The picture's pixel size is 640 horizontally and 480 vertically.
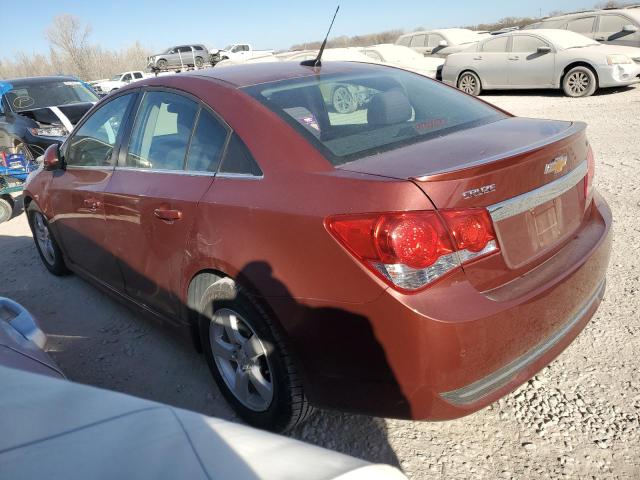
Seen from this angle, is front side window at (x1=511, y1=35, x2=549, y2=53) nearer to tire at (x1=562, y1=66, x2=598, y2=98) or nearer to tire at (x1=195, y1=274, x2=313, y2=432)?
tire at (x1=562, y1=66, x2=598, y2=98)

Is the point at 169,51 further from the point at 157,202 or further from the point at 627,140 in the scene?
the point at 157,202

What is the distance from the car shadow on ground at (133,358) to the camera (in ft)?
8.11

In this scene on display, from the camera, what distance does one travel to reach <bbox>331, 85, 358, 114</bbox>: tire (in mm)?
2756

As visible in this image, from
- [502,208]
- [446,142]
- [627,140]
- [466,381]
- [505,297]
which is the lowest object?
[627,140]

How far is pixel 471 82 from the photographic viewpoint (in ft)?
43.8

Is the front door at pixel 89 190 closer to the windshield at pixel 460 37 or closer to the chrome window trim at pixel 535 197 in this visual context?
the chrome window trim at pixel 535 197

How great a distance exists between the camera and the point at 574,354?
9.44 feet

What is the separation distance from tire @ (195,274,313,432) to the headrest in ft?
3.61

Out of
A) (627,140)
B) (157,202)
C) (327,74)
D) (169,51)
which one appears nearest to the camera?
(157,202)

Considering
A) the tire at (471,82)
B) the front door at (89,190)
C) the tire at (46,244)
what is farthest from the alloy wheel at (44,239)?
the tire at (471,82)

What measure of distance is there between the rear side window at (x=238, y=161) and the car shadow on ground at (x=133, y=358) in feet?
3.44

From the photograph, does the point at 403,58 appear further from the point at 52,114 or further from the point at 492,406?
the point at 492,406

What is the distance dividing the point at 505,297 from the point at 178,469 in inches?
52.0

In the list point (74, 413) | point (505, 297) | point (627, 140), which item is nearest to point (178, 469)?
point (74, 413)
